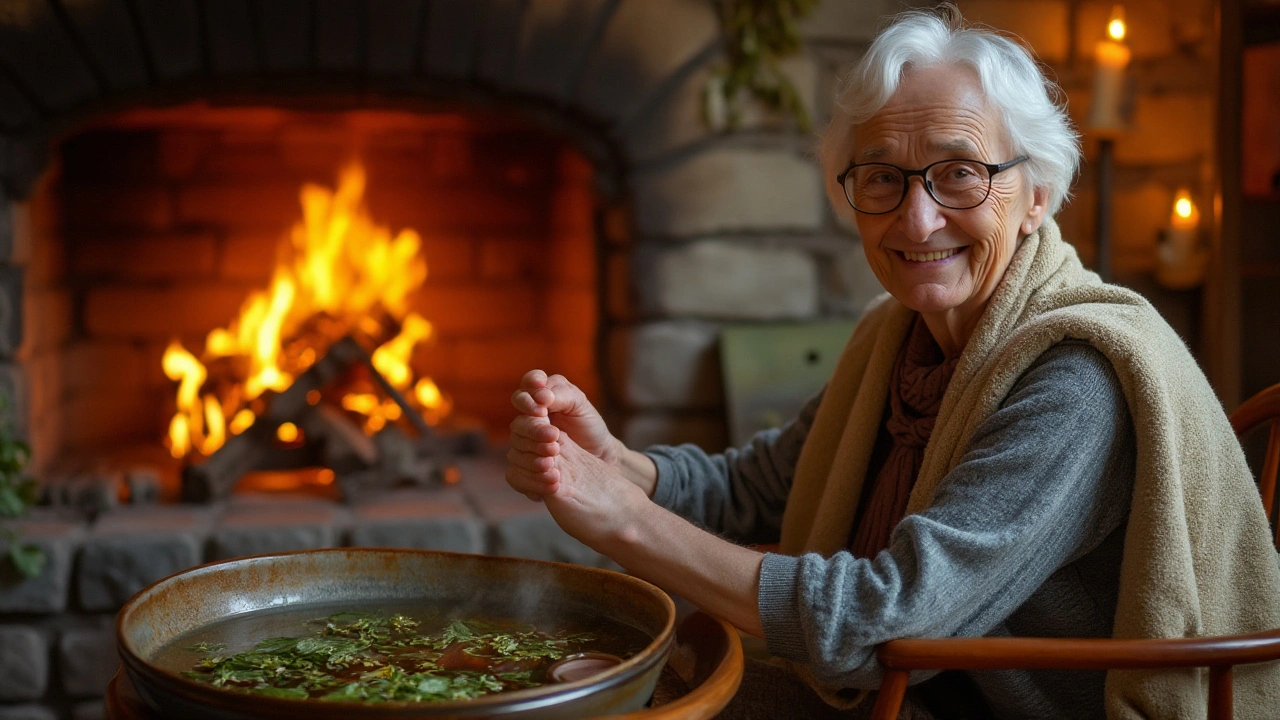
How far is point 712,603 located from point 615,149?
1726 mm

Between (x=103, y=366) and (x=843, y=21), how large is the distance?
2.15m

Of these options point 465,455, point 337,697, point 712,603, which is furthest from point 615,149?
point 337,697

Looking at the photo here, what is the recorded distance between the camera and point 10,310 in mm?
2619

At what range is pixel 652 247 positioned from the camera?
112 inches

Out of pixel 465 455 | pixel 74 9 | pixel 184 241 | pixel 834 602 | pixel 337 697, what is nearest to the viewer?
pixel 337 697

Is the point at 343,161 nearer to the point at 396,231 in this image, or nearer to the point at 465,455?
the point at 396,231

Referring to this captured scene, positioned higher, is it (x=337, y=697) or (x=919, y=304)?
(x=919, y=304)

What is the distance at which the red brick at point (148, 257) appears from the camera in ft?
10.7

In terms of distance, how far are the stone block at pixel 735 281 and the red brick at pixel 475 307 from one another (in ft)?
2.70

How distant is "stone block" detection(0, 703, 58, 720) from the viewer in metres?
2.43

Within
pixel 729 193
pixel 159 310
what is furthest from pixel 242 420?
pixel 729 193

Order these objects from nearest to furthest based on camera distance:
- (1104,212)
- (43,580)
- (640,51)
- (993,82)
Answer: (993,82), (43,580), (640,51), (1104,212)

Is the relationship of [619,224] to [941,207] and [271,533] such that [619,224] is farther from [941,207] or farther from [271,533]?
[941,207]

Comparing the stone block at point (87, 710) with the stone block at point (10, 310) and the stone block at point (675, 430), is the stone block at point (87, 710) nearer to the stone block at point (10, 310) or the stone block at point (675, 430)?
the stone block at point (10, 310)
